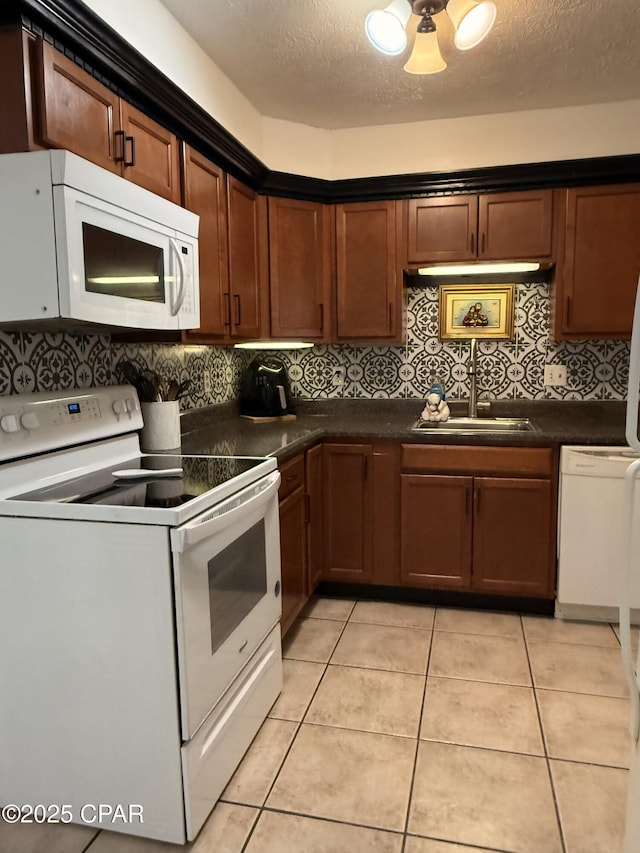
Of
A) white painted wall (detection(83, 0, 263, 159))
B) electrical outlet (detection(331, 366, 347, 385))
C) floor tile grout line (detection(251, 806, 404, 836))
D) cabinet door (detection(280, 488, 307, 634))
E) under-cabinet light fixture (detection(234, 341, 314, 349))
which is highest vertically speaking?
white painted wall (detection(83, 0, 263, 159))

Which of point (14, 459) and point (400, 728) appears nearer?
point (14, 459)

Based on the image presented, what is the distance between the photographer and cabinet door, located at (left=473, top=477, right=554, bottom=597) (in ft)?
9.16

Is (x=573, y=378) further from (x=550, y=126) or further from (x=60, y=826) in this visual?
(x=60, y=826)

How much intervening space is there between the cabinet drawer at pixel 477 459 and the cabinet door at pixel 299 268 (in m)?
0.85

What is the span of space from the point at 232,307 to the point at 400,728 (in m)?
1.84

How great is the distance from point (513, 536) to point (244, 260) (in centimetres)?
183

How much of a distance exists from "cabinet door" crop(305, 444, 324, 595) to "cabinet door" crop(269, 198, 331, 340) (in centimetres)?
69

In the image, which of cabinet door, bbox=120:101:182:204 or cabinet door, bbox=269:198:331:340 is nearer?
cabinet door, bbox=120:101:182:204

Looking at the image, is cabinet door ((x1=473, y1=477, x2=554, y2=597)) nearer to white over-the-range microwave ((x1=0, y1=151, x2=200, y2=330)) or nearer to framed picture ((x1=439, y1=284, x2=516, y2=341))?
framed picture ((x1=439, y1=284, x2=516, y2=341))

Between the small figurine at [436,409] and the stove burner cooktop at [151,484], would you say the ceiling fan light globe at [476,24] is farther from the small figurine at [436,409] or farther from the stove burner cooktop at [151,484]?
the small figurine at [436,409]

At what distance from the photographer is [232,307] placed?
9.00 ft

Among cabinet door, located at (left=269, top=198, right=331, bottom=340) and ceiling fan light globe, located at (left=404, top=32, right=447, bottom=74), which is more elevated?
ceiling fan light globe, located at (left=404, top=32, right=447, bottom=74)

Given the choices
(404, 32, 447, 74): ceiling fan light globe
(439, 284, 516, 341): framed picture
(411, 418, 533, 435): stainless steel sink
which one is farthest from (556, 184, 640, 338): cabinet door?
(404, 32, 447, 74): ceiling fan light globe

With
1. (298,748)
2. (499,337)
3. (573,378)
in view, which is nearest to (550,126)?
(499,337)
